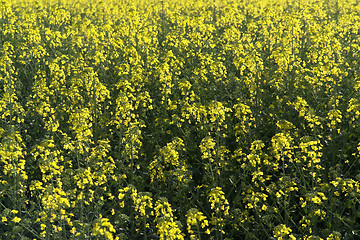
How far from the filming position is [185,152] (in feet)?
20.6

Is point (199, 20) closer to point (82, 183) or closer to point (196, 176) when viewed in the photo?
point (196, 176)

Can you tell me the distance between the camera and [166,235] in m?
3.65

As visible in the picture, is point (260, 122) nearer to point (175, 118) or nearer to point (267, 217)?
point (175, 118)

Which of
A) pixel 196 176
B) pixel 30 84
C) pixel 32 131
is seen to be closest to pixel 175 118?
pixel 196 176

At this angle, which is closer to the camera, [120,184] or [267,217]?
[267,217]

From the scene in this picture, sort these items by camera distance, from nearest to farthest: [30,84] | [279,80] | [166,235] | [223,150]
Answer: [166,235] → [223,150] → [279,80] → [30,84]

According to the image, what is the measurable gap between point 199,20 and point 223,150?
4924mm

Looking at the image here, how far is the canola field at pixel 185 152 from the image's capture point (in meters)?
4.46

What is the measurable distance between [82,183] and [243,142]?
2697mm

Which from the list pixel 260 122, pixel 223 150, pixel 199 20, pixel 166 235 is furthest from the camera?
pixel 199 20

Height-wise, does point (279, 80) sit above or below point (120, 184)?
above

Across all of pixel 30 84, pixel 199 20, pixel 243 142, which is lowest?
→ pixel 243 142

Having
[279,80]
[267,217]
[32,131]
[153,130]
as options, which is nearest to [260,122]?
[279,80]

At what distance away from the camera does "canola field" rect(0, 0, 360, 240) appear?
446cm
